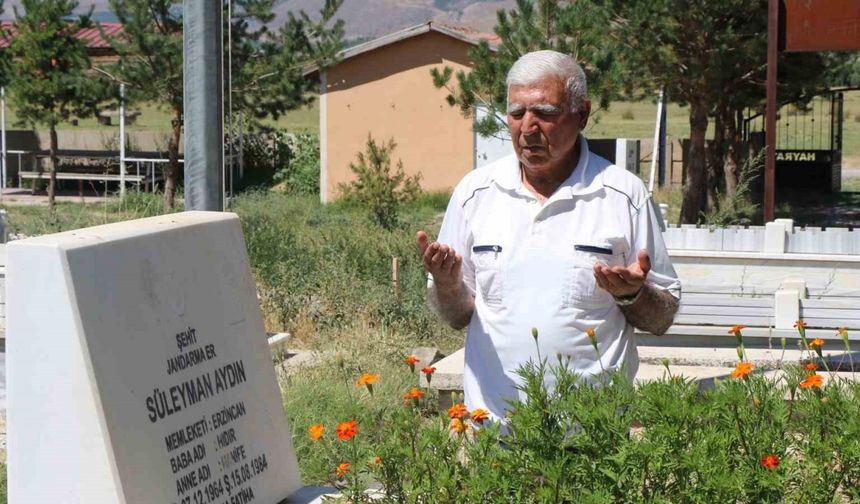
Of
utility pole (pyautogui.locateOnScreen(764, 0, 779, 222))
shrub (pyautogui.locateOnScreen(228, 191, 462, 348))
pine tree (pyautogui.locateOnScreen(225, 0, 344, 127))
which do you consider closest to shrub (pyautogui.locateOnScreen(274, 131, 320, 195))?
pine tree (pyautogui.locateOnScreen(225, 0, 344, 127))

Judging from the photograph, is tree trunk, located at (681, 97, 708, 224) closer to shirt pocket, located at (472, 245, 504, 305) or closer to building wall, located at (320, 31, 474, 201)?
building wall, located at (320, 31, 474, 201)

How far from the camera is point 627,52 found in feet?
59.0

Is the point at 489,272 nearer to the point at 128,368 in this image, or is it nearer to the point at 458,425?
the point at 458,425

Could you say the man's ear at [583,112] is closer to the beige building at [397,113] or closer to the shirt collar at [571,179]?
the shirt collar at [571,179]

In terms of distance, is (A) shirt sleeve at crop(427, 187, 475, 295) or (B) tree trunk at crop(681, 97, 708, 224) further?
(B) tree trunk at crop(681, 97, 708, 224)

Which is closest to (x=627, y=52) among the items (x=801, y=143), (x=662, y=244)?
(x=662, y=244)

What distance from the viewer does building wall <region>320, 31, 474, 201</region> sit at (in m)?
26.9

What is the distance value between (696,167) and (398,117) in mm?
8518

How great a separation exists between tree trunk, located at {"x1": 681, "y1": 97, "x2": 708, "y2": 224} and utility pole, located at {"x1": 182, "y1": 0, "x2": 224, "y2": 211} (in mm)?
15422

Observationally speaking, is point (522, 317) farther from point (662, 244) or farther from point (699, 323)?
point (699, 323)

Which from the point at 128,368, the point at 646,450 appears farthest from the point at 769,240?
the point at 128,368

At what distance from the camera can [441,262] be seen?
11.4 feet

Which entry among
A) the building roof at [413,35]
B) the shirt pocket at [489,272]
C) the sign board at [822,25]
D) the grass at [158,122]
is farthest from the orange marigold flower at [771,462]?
the grass at [158,122]

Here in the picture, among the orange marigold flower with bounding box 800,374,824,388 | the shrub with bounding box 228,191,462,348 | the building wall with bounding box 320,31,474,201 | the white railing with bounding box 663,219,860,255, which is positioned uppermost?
the building wall with bounding box 320,31,474,201
